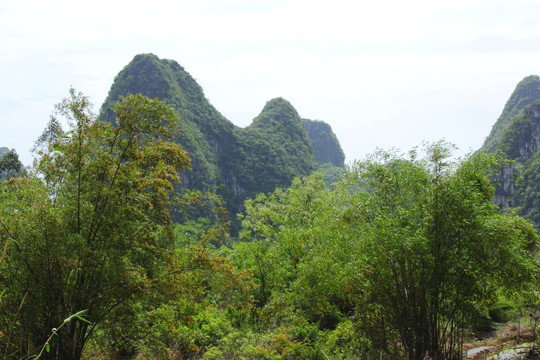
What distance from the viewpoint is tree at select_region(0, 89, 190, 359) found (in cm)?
616

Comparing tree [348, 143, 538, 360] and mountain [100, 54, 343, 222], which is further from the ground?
mountain [100, 54, 343, 222]

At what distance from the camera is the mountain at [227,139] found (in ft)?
282

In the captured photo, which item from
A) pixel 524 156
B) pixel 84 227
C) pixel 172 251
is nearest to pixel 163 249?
pixel 172 251

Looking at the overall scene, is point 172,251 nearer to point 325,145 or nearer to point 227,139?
point 227,139

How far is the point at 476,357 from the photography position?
900 centimetres

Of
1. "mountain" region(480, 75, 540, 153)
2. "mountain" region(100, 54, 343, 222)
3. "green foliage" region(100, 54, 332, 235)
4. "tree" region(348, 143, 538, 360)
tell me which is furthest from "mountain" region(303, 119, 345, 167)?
"tree" region(348, 143, 538, 360)

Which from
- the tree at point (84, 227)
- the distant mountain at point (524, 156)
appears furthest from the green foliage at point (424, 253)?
the distant mountain at point (524, 156)

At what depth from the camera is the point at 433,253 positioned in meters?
7.16

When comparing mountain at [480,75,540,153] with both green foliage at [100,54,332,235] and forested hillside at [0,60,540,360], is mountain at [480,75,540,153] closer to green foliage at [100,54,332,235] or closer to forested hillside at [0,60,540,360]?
green foliage at [100,54,332,235]

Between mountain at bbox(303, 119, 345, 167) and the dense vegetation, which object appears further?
mountain at bbox(303, 119, 345, 167)

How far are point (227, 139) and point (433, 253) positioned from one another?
91.7 m

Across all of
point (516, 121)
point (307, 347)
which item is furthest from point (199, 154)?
point (307, 347)

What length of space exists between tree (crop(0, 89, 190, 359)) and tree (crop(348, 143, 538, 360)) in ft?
14.3

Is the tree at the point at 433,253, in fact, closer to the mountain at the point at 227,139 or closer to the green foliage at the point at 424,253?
the green foliage at the point at 424,253
